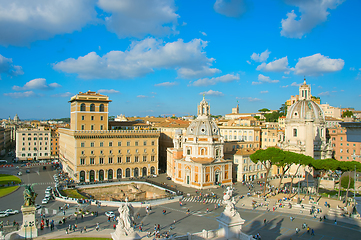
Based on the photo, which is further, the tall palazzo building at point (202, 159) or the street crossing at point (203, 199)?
the tall palazzo building at point (202, 159)

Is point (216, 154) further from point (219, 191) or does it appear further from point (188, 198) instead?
point (188, 198)

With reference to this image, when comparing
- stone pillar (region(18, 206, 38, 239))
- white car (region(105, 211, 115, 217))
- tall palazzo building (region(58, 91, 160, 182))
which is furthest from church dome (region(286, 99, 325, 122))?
stone pillar (region(18, 206, 38, 239))

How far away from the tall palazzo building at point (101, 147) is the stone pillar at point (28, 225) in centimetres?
3063

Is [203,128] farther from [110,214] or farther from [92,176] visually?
[110,214]

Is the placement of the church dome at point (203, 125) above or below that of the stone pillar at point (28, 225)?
above

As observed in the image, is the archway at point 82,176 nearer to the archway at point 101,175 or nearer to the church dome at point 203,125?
the archway at point 101,175

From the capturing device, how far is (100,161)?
6250 cm

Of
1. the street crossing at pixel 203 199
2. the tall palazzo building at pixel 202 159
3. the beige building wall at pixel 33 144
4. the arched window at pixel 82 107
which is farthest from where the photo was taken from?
the beige building wall at pixel 33 144

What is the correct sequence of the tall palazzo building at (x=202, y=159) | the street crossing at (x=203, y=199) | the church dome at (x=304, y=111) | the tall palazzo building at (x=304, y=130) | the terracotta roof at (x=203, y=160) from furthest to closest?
1. the church dome at (x=304, y=111)
2. the tall palazzo building at (x=304, y=130)
3. the terracotta roof at (x=203, y=160)
4. the tall palazzo building at (x=202, y=159)
5. the street crossing at (x=203, y=199)

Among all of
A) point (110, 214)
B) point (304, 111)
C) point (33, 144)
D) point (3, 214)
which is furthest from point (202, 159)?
point (33, 144)

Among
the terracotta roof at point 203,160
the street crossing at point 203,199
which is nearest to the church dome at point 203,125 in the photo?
the terracotta roof at point 203,160

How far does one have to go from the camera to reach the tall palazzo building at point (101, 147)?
60.9 m

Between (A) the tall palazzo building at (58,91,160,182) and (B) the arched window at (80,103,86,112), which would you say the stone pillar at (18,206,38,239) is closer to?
(A) the tall palazzo building at (58,91,160,182)

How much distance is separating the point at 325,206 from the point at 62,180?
164 feet
